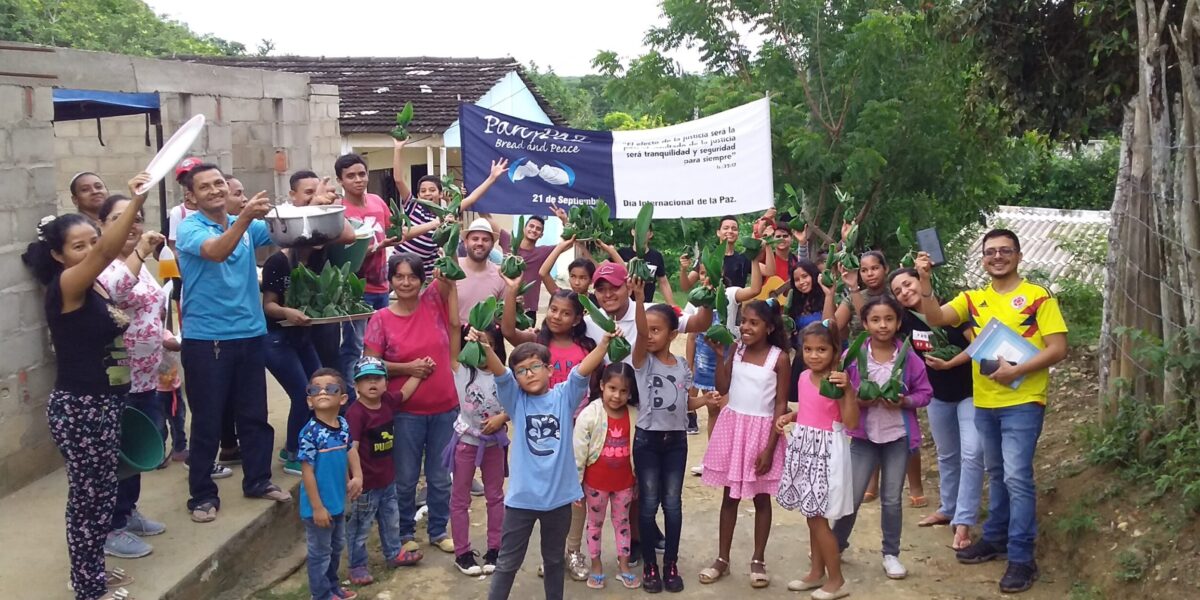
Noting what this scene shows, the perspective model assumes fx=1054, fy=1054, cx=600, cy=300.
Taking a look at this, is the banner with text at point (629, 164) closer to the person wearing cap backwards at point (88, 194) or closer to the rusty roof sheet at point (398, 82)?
the person wearing cap backwards at point (88, 194)

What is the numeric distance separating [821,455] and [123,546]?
3.33 meters

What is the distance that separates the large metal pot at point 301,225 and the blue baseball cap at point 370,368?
0.85m

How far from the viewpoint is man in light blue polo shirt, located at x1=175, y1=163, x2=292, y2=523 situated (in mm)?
5172

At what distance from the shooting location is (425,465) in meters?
5.66

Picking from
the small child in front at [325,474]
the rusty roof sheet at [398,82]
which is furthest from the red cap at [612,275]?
the rusty roof sheet at [398,82]

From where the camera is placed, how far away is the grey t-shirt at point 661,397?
17.1ft

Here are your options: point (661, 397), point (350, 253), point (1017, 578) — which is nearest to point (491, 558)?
point (661, 397)

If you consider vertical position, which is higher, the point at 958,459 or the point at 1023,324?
the point at 1023,324

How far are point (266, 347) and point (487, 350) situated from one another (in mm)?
1985

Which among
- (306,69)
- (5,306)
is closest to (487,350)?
(5,306)

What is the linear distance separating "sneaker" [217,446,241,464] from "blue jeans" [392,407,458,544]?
134cm

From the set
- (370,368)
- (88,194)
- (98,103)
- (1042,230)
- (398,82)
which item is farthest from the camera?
(398,82)

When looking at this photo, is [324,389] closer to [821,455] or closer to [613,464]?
[613,464]

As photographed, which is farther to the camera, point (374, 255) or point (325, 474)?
point (374, 255)
